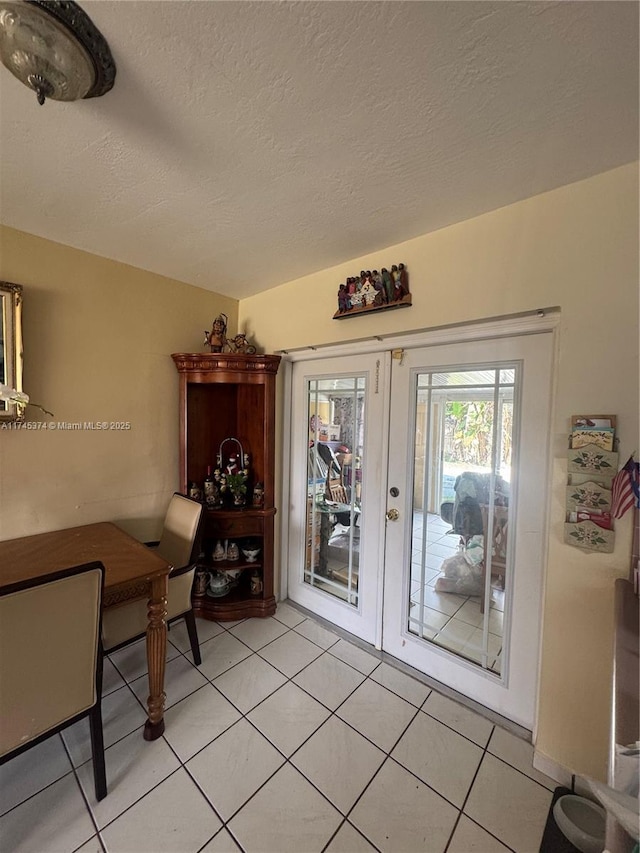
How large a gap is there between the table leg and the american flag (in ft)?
5.95

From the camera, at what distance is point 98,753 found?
1208 millimetres

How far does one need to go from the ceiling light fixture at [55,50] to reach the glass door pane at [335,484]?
1617 millimetres

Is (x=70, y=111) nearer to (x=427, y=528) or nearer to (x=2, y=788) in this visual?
(x=427, y=528)

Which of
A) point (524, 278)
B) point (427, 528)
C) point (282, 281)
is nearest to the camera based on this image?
point (524, 278)

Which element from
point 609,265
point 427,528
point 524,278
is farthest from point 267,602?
point 609,265

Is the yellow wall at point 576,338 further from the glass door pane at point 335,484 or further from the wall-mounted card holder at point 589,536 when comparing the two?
the glass door pane at point 335,484

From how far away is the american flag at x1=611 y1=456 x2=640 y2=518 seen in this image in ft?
3.54

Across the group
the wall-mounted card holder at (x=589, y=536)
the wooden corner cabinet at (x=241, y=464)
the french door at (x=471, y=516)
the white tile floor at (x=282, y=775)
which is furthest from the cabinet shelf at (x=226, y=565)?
the wall-mounted card holder at (x=589, y=536)

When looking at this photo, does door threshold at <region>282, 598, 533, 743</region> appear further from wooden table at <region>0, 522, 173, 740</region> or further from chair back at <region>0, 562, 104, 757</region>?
chair back at <region>0, 562, 104, 757</region>

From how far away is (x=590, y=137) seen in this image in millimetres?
1048

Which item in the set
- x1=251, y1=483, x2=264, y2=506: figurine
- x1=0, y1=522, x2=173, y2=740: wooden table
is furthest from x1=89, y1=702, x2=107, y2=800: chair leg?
x1=251, y1=483, x2=264, y2=506: figurine

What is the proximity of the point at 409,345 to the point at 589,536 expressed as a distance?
3.82 feet

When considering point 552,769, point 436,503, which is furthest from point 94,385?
point 552,769

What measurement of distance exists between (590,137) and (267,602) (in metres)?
2.85
